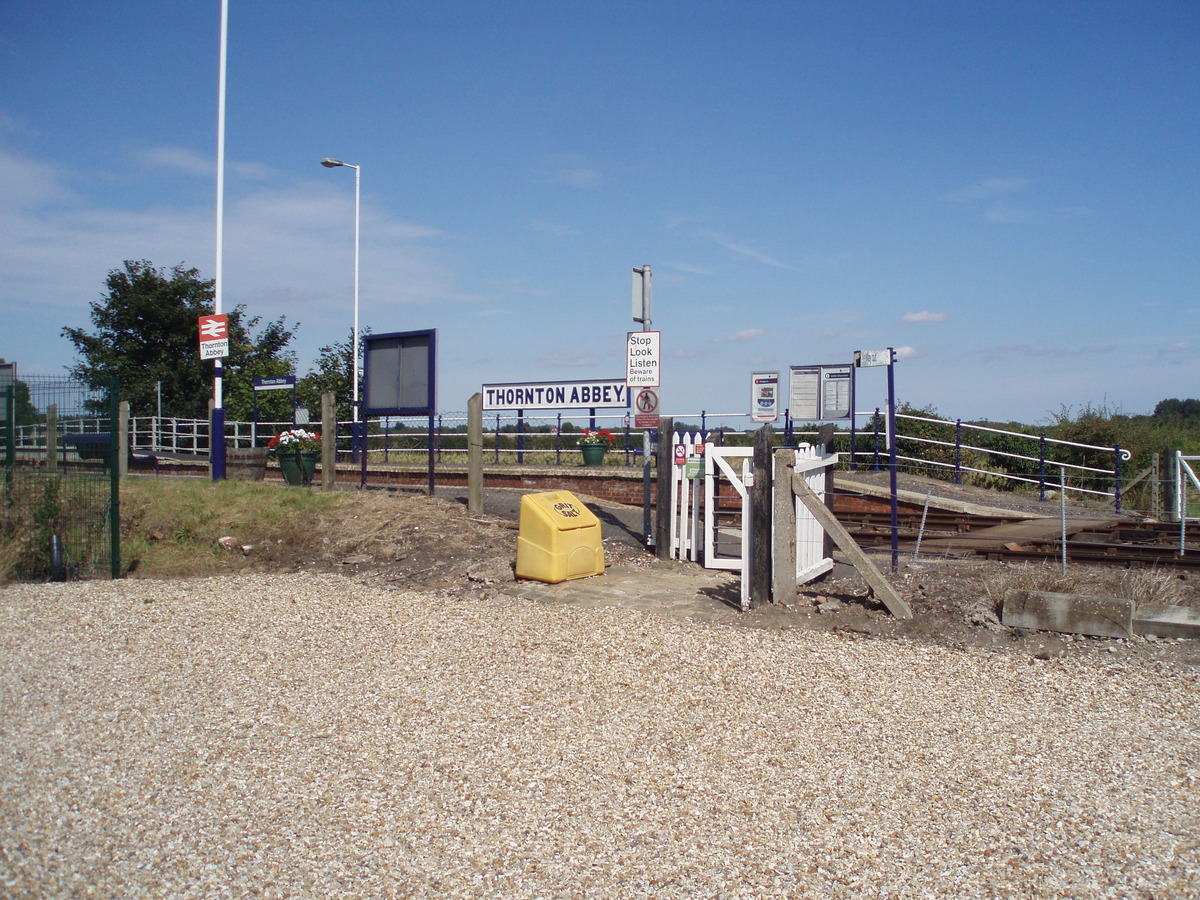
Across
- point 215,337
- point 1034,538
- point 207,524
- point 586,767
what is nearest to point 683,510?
point 1034,538

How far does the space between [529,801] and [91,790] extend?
2012 mm

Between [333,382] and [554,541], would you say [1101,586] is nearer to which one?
[554,541]

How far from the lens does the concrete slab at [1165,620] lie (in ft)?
22.6

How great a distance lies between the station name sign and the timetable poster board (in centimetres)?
500

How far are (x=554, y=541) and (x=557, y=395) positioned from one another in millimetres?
12990

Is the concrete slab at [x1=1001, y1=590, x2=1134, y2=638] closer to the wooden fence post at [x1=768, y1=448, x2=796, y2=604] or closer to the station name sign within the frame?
the wooden fence post at [x1=768, y1=448, x2=796, y2=604]

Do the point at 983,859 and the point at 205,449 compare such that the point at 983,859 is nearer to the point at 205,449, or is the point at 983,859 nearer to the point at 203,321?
the point at 203,321

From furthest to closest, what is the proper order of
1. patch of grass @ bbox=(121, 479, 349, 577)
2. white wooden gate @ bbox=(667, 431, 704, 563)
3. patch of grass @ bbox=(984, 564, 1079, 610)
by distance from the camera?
patch of grass @ bbox=(121, 479, 349, 577)
white wooden gate @ bbox=(667, 431, 704, 563)
patch of grass @ bbox=(984, 564, 1079, 610)

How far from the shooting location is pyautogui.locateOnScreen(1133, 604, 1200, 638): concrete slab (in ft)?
22.6

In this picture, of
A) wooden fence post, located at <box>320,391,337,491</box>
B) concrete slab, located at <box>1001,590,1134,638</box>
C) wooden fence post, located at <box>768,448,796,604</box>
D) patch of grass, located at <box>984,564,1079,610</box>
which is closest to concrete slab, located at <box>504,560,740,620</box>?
wooden fence post, located at <box>768,448,796,604</box>

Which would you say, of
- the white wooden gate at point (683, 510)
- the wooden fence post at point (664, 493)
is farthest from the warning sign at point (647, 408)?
the white wooden gate at point (683, 510)

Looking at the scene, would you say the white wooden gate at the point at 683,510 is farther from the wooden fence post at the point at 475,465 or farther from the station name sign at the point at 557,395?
the station name sign at the point at 557,395

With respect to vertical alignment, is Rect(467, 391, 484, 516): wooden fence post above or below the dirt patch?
above

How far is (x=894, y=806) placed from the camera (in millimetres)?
4188
